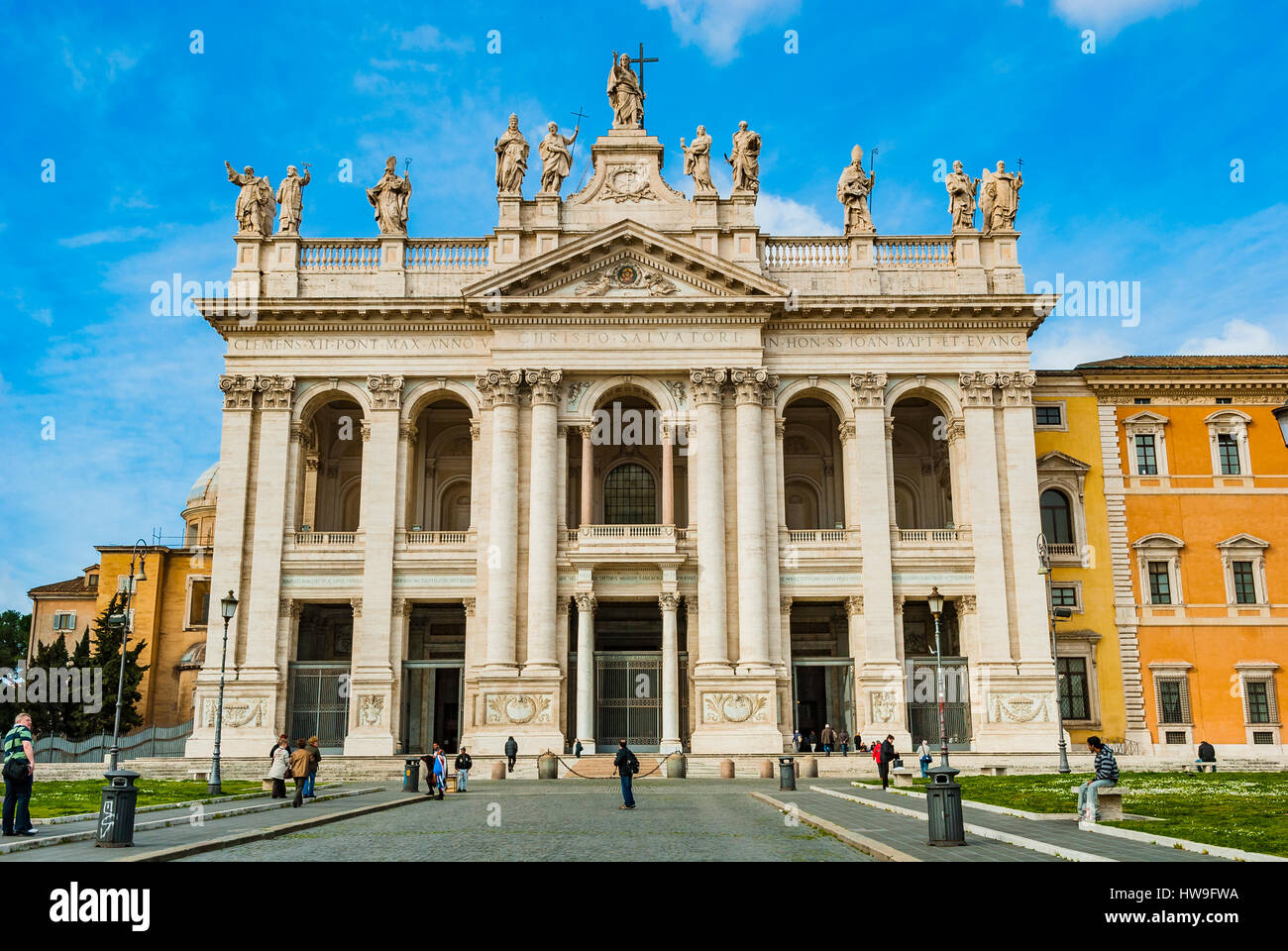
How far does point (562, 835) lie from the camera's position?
58.9 feet

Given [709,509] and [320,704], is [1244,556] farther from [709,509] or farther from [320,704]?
[320,704]

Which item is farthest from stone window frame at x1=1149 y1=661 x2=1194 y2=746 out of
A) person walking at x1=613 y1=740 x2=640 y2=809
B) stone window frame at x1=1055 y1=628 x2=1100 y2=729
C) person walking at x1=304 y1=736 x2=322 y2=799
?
person walking at x1=304 y1=736 x2=322 y2=799

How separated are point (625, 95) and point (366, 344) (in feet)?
46.0

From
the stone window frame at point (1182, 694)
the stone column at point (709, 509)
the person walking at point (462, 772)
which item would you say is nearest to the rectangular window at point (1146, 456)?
the stone window frame at point (1182, 694)

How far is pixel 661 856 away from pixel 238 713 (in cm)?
2919

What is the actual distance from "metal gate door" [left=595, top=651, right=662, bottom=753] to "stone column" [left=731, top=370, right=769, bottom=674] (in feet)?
10.6

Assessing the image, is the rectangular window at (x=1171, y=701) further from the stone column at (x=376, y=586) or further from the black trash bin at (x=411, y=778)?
the black trash bin at (x=411, y=778)

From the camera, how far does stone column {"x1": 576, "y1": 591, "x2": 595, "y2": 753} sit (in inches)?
1558

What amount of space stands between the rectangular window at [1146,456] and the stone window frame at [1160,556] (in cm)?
251

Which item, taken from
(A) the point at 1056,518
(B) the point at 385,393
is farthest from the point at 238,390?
(A) the point at 1056,518

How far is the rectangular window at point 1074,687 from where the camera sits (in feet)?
141
